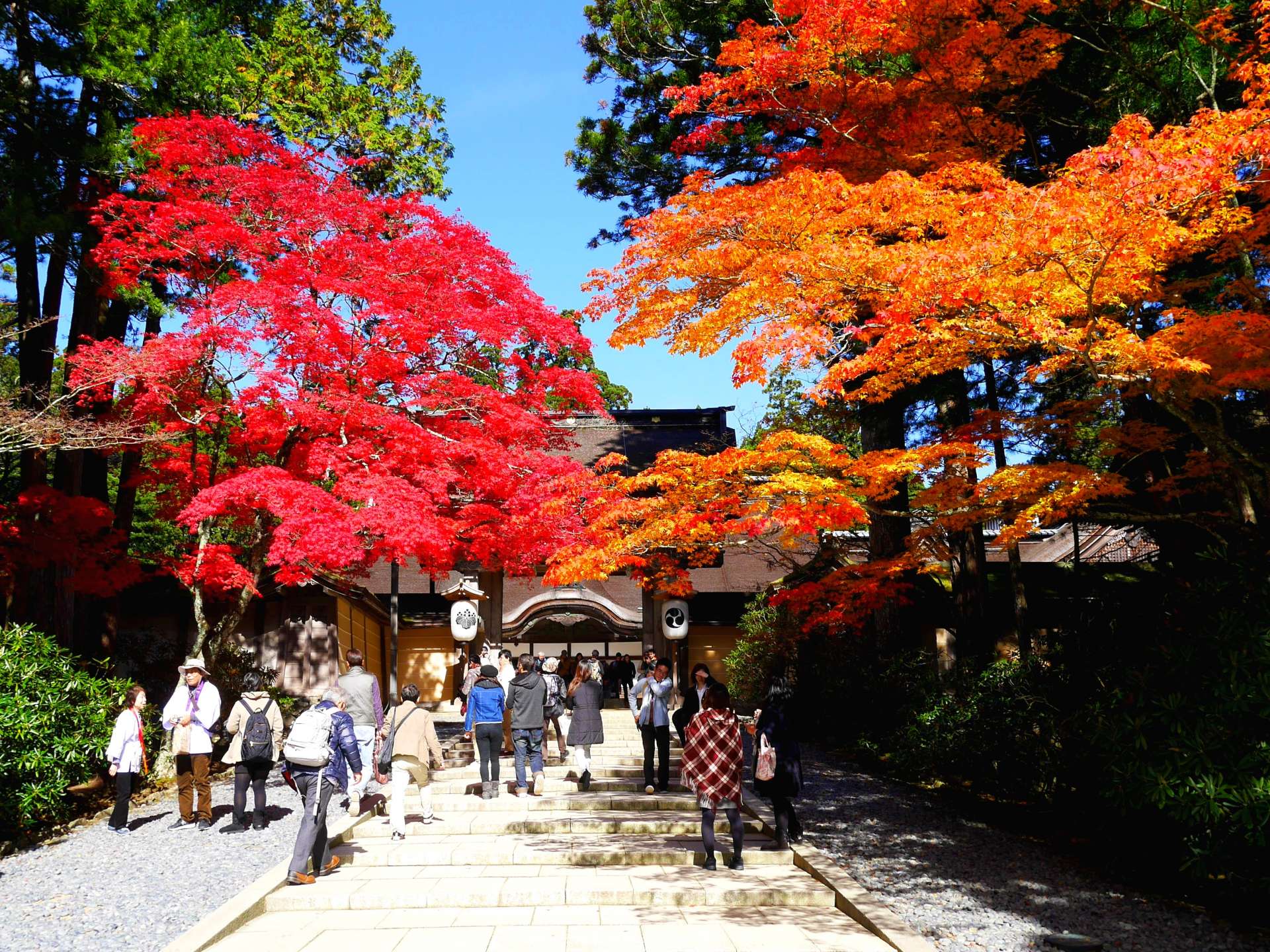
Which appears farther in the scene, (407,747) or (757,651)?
(757,651)

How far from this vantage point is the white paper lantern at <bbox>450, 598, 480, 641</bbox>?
1528 centimetres

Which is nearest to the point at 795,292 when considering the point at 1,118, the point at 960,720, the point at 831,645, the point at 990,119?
the point at 990,119

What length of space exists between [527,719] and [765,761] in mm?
3243

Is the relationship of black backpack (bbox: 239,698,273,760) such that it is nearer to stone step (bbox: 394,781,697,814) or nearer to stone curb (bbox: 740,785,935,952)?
stone step (bbox: 394,781,697,814)

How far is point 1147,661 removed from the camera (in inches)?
274

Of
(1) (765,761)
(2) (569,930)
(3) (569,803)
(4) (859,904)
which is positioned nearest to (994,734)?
(1) (765,761)

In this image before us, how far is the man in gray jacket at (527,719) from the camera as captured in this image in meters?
9.66

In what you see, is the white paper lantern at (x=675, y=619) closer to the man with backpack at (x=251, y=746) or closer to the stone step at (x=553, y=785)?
the stone step at (x=553, y=785)

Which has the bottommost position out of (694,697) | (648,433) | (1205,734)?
(1205,734)

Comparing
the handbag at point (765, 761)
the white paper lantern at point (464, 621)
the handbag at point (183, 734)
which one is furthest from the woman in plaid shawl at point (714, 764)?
the white paper lantern at point (464, 621)

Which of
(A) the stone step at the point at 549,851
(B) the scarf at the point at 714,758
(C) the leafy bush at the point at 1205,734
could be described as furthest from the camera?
(A) the stone step at the point at 549,851

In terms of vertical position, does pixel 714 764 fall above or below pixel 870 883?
above

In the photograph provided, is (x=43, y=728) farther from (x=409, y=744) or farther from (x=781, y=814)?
(x=781, y=814)

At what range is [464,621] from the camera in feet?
50.2
